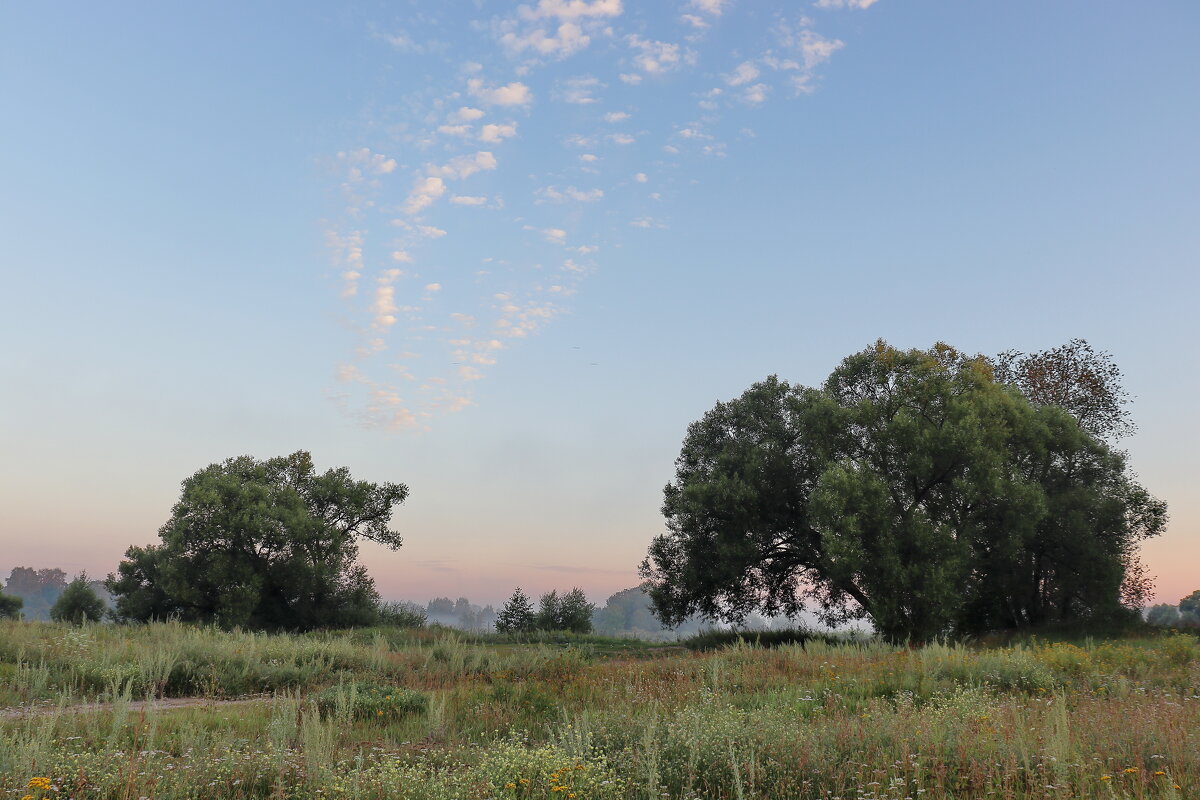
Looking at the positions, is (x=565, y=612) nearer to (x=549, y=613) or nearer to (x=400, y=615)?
(x=549, y=613)

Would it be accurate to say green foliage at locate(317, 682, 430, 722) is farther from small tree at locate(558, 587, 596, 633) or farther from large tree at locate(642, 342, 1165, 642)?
small tree at locate(558, 587, 596, 633)

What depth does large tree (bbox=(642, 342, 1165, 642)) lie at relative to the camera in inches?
1041

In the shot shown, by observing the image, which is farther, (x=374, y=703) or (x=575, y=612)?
(x=575, y=612)

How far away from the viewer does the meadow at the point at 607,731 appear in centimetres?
661

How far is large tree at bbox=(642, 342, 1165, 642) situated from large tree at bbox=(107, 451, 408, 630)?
16875 mm

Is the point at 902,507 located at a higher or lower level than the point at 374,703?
higher

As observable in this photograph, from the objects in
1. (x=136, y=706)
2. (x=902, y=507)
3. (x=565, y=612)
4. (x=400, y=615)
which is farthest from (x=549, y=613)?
(x=136, y=706)

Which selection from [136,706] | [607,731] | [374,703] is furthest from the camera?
[136,706]

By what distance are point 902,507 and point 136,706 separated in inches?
1031

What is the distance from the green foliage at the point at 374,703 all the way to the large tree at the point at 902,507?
17.8 metres

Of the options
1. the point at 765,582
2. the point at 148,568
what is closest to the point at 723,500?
the point at 765,582

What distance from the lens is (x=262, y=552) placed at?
36.8 metres

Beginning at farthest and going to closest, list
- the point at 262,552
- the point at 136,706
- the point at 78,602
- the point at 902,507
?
the point at 78,602 → the point at 262,552 → the point at 902,507 → the point at 136,706

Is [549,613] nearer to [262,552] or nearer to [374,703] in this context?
[262,552]
